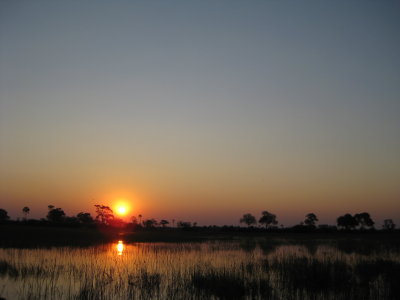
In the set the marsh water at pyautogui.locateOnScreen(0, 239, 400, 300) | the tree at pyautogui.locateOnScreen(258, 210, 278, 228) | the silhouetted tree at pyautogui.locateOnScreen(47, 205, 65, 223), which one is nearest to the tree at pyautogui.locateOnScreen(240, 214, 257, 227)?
the tree at pyautogui.locateOnScreen(258, 210, 278, 228)

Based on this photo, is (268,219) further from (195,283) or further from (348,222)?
(195,283)

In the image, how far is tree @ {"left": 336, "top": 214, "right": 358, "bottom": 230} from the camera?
5433 inches

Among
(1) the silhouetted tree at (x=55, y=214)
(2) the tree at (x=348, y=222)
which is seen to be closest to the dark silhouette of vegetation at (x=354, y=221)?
(2) the tree at (x=348, y=222)

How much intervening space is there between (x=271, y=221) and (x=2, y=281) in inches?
6520

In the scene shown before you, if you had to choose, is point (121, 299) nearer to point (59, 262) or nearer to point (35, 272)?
point (35, 272)

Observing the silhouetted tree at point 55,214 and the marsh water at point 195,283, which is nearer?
the marsh water at point 195,283

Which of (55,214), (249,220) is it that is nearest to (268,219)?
(249,220)

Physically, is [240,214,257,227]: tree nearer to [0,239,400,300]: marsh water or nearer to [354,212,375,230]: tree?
[354,212,375,230]: tree

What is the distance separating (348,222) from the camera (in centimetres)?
13800

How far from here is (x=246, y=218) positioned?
620 ft

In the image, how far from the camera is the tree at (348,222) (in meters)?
138

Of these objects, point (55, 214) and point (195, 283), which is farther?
point (55, 214)

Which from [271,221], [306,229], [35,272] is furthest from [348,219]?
[35,272]

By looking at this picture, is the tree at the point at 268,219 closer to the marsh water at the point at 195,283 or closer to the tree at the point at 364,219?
the tree at the point at 364,219
